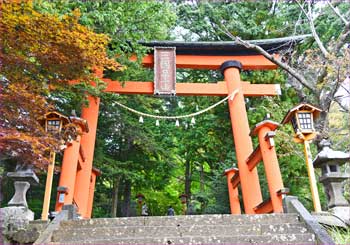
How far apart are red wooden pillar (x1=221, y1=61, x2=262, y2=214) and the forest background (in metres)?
Result: 0.94

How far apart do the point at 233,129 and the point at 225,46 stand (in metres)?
2.43

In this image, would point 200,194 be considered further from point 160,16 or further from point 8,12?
point 8,12

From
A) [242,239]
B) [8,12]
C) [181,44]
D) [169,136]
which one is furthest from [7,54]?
[169,136]

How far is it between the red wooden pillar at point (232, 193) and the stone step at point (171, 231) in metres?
4.01

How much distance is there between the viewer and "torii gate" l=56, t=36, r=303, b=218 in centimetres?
665

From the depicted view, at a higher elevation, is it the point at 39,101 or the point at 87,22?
the point at 87,22

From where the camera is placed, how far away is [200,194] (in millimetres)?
10789

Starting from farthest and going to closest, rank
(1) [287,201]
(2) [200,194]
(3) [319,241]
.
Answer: (2) [200,194], (1) [287,201], (3) [319,241]

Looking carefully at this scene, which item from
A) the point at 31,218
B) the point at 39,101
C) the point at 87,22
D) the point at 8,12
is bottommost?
the point at 31,218

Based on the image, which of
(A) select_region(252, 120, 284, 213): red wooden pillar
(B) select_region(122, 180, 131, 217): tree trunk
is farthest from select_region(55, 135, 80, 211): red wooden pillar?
(B) select_region(122, 180, 131, 217): tree trunk

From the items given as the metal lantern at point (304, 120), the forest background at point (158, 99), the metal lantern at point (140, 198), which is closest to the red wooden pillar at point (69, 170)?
the forest background at point (158, 99)

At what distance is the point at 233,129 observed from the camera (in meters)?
8.78

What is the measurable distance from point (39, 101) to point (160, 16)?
169 inches

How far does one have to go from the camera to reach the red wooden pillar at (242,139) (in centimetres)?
777
